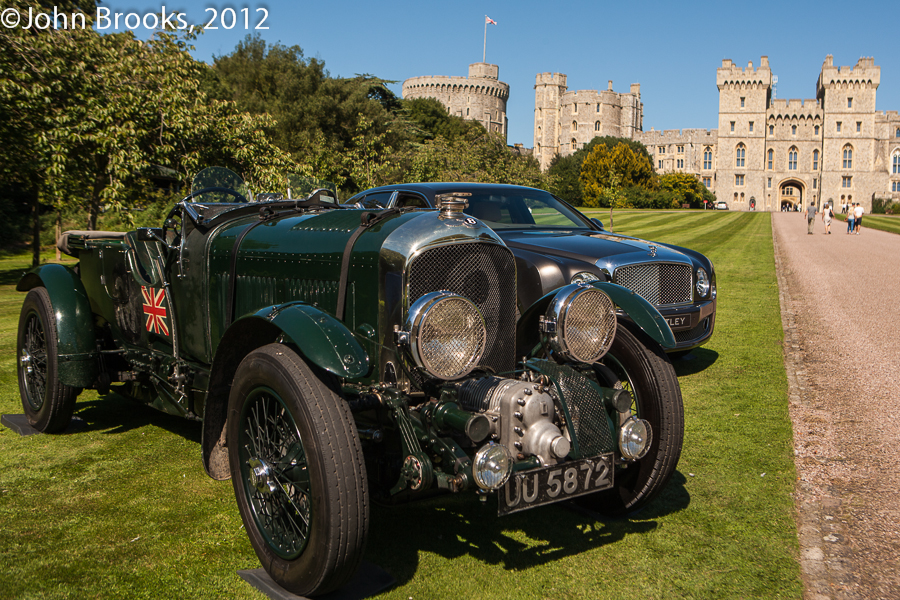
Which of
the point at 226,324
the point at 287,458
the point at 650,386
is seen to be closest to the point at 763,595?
the point at 650,386

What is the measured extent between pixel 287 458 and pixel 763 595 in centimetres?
214

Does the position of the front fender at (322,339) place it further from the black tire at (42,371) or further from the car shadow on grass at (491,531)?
the black tire at (42,371)

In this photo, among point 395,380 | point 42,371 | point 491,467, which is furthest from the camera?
point 42,371

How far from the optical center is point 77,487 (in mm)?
4082

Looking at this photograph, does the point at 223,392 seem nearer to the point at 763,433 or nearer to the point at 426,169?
the point at 763,433

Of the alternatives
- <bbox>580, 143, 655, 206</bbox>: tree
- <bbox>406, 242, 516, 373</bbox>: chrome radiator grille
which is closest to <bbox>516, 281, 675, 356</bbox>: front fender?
<bbox>406, 242, 516, 373</bbox>: chrome radiator grille

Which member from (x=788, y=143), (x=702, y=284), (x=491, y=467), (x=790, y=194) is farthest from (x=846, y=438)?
(x=790, y=194)

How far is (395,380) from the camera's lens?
308cm

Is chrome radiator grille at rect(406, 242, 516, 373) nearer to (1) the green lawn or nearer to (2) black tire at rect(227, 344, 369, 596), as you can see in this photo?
(2) black tire at rect(227, 344, 369, 596)

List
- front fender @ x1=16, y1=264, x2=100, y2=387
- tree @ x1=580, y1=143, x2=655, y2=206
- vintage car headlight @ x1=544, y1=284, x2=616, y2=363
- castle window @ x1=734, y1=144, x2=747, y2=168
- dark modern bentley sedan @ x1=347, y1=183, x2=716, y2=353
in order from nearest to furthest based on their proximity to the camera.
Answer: vintage car headlight @ x1=544, y1=284, x2=616, y2=363 < front fender @ x1=16, y1=264, x2=100, y2=387 < dark modern bentley sedan @ x1=347, y1=183, x2=716, y2=353 < tree @ x1=580, y1=143, x2=655, y2=206 < castle window @ x1=734, y1=144, x2=747, y2=168

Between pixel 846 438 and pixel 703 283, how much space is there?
2.39 meters

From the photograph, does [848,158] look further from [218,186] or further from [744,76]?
[218,186]

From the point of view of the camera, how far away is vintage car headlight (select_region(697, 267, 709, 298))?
7070mm

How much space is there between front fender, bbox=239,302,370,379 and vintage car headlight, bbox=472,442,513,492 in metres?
0.57
